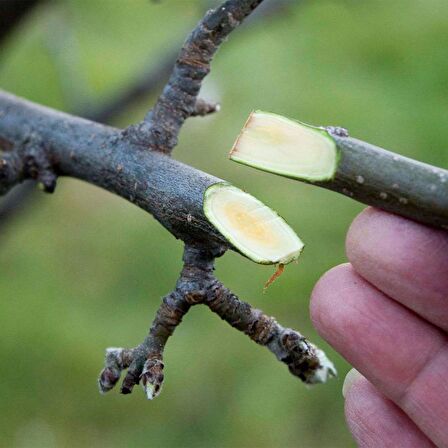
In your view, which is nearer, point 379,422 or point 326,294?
point 326,294

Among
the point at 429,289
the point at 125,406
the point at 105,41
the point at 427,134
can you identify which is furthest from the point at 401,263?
the point at 105,41

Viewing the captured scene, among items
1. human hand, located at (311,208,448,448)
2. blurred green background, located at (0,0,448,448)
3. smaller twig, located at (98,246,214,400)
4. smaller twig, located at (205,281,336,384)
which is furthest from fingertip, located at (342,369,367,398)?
blurred green background, located at (0,0,448,448)

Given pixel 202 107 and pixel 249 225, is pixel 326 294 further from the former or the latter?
pixel 202 107

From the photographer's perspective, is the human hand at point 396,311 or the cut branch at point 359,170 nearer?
the cut branch at point 359,170

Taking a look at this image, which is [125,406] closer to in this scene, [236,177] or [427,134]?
[236,177]

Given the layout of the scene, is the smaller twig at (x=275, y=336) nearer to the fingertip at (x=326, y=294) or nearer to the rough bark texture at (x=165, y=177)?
the rough bark texture at (x=165, y=177)

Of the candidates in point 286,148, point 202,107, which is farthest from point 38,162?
point 286,148

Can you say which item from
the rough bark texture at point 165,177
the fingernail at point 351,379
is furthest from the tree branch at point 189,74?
the fingernail at point 351,379
